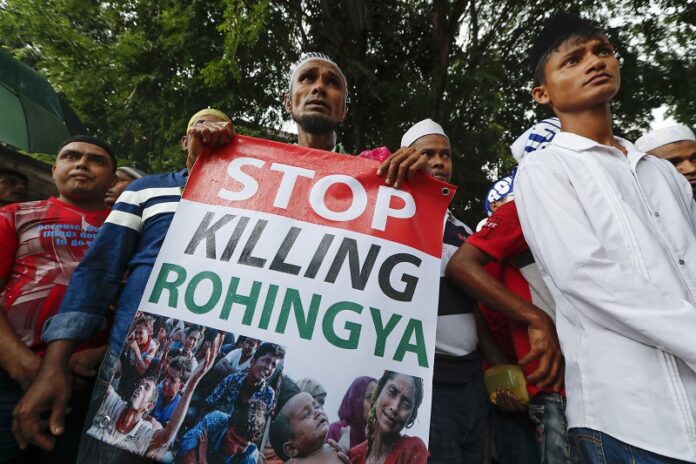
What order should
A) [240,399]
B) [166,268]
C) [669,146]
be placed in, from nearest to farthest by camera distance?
[240,399], [166,268], [669,146]

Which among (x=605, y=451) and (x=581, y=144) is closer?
(x=605, y=451)

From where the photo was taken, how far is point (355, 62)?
6.65 m

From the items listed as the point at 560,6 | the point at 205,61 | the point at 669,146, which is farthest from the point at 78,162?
the point at 560,6

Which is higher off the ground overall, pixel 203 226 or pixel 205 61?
pixel 205 61

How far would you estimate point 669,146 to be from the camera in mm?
2844

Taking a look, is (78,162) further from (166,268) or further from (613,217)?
(613,217)

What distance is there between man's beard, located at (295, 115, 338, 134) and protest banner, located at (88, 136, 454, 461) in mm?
453

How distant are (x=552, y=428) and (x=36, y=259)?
6.93 ft

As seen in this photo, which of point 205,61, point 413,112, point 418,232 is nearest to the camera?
point 418,232

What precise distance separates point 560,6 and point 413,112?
2.85 m

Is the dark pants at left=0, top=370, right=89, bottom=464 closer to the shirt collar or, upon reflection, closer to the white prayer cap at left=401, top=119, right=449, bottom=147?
the shirt collar

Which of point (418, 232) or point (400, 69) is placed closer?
point (418, 232)

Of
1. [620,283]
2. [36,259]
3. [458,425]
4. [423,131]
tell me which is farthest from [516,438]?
[36,259]

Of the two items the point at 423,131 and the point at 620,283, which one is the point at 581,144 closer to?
the point at 620,283
